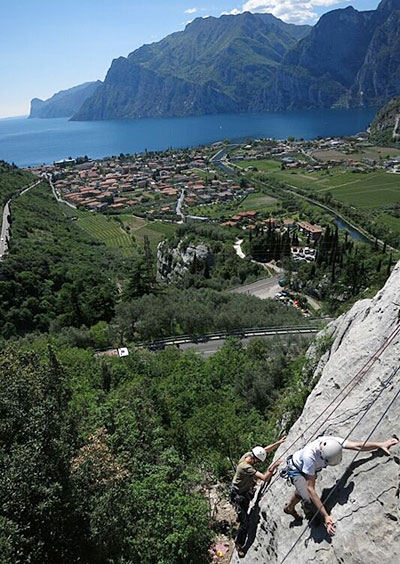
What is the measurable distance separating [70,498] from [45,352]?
17.6 m

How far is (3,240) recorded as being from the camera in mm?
65062

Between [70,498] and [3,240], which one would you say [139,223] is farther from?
[70,498]

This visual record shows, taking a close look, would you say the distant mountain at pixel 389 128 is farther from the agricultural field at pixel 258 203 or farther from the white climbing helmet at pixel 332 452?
the white climbing helmet at pixel 332 452

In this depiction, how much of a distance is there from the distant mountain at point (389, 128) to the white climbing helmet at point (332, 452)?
195m

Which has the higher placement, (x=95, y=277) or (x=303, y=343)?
(x=303, y=343)

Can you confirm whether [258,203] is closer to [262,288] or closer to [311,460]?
[262,288]

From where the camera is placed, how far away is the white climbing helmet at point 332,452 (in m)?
6.34

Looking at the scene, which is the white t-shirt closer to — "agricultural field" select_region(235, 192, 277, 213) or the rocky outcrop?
the rocky outcrop

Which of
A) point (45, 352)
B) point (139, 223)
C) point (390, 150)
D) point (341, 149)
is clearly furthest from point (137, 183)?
point (45, 352)

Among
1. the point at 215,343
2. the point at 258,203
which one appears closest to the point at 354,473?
the point at 215,343

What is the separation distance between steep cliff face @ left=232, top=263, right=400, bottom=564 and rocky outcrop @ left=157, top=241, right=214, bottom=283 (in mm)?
55149

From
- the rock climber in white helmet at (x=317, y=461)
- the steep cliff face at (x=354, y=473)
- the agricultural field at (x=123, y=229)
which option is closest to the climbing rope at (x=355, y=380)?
the steep cliff face at (x=354, y=473)

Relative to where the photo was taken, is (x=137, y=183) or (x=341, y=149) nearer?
(x=137, y=183)

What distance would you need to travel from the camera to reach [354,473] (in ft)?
21.9
